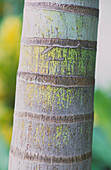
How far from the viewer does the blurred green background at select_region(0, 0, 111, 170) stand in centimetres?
401

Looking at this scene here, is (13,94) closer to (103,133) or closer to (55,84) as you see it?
(103,133)

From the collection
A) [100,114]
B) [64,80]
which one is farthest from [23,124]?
[100,114]

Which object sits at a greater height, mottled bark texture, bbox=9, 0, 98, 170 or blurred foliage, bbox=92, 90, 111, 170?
mottled bark texture, bbox=9, 0, 98, 170

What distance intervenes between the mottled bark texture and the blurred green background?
263 centimetres

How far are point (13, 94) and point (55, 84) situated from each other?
2752 mm

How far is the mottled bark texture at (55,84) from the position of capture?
1.36 metres

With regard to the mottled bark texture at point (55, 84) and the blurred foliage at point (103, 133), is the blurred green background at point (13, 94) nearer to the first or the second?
the blurred foliage at point (103, 133)

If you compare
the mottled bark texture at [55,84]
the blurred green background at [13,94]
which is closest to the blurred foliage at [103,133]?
the blurred green background at [13,94]

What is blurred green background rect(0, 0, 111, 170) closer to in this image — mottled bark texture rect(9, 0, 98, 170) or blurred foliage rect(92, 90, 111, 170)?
blurred foliage rect(92, 90, 111, 170)

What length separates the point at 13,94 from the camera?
13.3 feet

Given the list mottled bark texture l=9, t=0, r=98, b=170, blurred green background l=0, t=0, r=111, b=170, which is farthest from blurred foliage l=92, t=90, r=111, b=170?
mottled bark texture l=9, t=0, r=98, b=170

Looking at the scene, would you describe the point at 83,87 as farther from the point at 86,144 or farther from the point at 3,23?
the point at 3,23

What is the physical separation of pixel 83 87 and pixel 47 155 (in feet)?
1.12

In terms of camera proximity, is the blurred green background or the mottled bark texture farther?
the blurred green background
